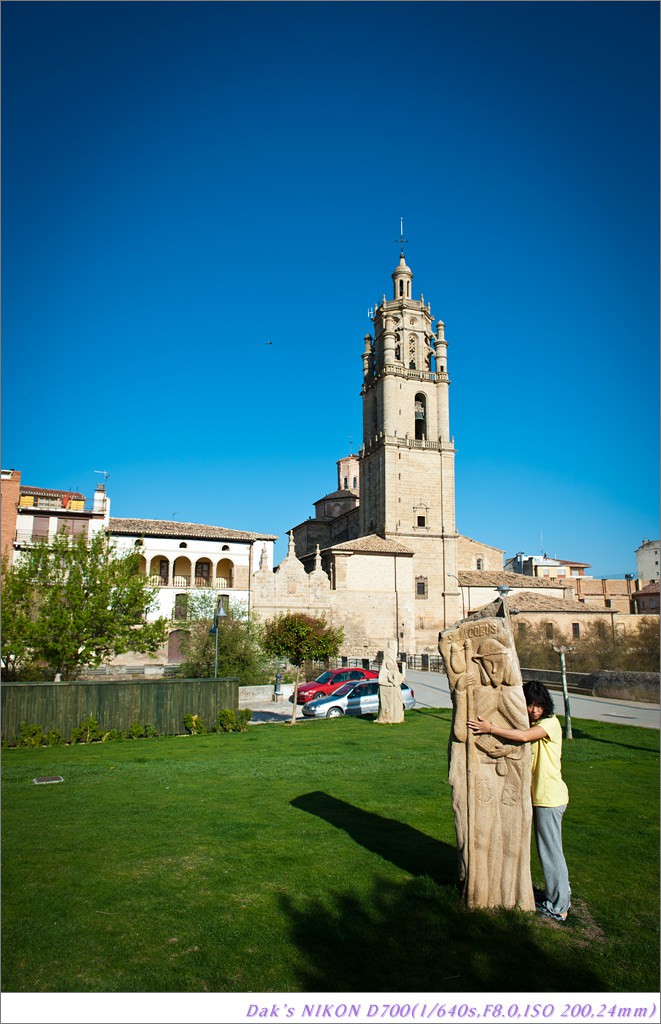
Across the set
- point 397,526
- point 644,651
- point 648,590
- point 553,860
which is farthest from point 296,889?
point 648,590

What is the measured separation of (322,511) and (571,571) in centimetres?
3799

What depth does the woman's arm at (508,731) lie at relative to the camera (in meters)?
5.23

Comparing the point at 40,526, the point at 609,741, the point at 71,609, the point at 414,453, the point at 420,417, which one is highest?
the point at 420,417

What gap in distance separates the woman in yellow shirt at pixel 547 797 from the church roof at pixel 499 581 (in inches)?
1879

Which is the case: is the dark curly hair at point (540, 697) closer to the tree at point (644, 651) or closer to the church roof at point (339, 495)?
the tree at point (644, 651)

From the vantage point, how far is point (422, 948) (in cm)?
473

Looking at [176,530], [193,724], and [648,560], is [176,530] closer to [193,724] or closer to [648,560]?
[193,724]

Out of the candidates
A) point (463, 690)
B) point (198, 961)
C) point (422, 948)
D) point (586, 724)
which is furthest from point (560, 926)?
point (586, 724)

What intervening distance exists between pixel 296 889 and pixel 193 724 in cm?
1184

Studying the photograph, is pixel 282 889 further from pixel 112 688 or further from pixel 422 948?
pixel 112 688

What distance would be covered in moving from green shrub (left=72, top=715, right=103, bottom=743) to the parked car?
6.85m

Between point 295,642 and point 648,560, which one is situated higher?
point 648,560

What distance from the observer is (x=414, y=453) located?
172 ft

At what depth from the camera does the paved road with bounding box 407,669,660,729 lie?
58.8 feet
